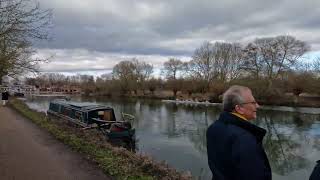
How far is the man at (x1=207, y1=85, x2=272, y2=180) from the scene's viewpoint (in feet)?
10.3

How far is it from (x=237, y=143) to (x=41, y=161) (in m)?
7.79

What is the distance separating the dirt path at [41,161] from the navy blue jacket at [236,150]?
5.33 metres

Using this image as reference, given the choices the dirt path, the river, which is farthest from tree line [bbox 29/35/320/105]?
the dirt path

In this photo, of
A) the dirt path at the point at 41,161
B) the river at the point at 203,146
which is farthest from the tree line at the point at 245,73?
the dirt path at the point at 41,161

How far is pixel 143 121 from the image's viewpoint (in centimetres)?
3069

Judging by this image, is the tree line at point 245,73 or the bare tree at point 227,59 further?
the bare tree at point 227,59

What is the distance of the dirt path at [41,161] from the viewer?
8.46 m

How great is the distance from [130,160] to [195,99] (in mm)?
55466

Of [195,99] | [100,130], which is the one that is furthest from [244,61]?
[100,130]

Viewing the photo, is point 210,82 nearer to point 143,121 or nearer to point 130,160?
point 143,121

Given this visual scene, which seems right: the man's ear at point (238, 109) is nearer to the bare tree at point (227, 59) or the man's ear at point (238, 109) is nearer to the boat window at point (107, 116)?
the boat window at point (107, 116)

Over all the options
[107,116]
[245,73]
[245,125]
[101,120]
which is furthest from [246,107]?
[245,73]

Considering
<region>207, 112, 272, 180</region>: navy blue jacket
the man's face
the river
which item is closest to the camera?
<region>207, 112, 272, 180</region>: navy blue jacket

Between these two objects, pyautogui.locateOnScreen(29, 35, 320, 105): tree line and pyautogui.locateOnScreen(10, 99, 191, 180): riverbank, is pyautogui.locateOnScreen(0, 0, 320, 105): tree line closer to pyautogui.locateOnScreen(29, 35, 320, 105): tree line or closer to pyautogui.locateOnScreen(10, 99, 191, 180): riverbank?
pyautogui.locateOnScreen(29, 35, 320, 105): tree line
